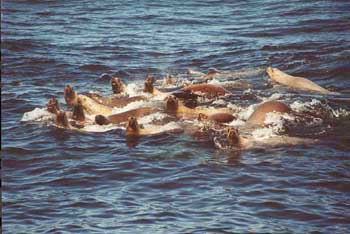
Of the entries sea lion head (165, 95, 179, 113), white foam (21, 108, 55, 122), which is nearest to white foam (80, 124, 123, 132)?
white foam (21, 108, 55, 122)

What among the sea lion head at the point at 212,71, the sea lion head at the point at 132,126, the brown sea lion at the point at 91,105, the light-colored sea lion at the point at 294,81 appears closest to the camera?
the sea lion head at the point at 132,126

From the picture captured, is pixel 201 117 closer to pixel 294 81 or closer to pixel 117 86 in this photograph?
pixel 117 86

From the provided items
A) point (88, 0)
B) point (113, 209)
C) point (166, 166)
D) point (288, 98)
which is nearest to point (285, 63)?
point (288, 98)

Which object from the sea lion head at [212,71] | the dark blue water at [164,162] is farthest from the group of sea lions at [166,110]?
the sea lion head at [212,71]

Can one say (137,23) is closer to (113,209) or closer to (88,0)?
(88,0)

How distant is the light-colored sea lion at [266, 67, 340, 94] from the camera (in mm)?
15320

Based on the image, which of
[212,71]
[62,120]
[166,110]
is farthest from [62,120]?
[212,71]

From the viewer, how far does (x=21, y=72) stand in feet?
59.0

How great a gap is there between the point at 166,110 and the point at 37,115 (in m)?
2.48

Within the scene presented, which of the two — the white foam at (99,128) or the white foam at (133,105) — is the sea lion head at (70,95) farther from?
the white foam at (99,128)

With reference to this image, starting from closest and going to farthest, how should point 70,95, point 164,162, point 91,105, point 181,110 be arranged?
Result: point 164,162
point 181,110
point 91,105
point 70,95

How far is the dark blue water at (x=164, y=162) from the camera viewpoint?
343 inches

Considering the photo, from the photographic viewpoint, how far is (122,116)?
13195 millimetres

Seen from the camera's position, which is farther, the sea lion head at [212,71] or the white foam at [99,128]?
the sea lion head at [212,71]
